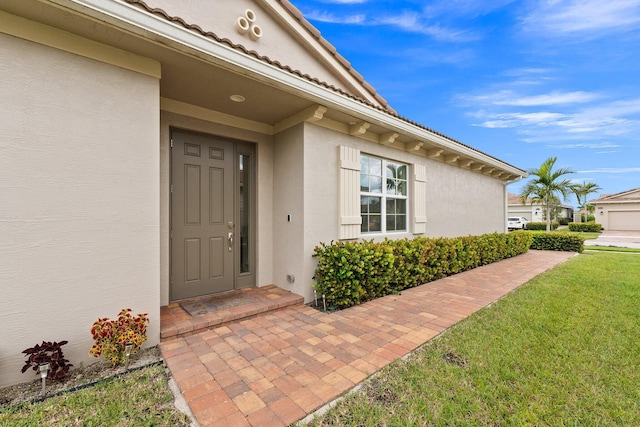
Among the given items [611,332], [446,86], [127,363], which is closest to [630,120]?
[446,86]

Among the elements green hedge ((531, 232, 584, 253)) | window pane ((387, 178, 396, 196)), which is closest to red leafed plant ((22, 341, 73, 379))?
window pane ((387, 178, 396, 196))

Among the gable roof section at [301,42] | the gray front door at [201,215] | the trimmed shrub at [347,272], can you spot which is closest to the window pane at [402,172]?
the gable roof section at [301,42]

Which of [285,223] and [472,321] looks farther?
[285,223]

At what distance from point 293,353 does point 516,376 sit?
80.1 inches

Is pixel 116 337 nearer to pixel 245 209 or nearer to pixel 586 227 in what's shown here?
pixel 245 209

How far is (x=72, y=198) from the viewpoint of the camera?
2.52 m

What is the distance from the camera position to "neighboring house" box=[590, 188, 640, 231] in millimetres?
24734

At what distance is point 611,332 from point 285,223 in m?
4.55

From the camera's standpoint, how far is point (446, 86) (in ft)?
52.7

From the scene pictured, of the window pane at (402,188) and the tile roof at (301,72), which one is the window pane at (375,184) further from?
the tile roof at (301,72)

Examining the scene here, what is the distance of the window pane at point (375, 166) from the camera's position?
18.5 ft

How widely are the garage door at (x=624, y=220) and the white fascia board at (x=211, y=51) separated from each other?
34233 millimetres

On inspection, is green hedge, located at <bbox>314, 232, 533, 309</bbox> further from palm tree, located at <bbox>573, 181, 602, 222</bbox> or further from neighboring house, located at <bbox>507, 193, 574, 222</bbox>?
palm tree, located at <bbox>573, 181, 602, 222</bbox>

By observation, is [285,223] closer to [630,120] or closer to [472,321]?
[472,321]
